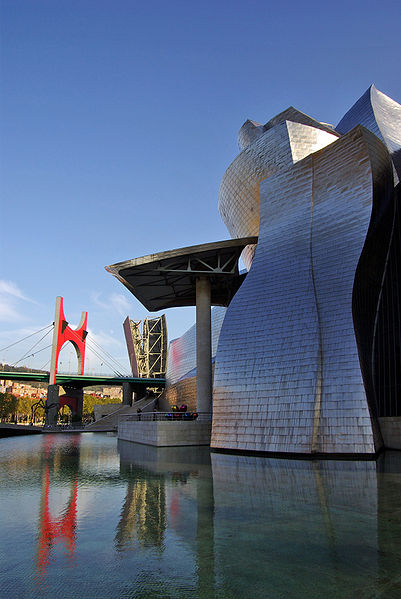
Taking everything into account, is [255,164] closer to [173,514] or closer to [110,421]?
[173,514]

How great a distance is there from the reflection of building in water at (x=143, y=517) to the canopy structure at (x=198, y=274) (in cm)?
1332

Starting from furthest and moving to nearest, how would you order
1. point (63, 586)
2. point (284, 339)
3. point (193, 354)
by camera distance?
point (193, 354)
point (284, 339)
point (63, 586)

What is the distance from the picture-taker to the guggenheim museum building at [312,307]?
1345 centimetres

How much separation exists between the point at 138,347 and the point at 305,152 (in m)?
56.0

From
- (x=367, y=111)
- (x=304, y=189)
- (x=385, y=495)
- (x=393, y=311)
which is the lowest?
(x=385, y=495)

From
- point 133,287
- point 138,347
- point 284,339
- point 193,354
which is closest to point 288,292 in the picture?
point 284,339

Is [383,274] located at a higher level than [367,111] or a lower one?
lower

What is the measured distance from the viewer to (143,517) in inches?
230

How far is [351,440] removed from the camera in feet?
41.4

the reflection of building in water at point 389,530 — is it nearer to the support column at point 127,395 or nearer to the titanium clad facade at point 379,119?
the titanium clad facade at point 379,119

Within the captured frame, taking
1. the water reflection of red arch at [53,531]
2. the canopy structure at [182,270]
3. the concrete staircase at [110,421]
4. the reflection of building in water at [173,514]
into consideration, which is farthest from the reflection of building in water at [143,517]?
the concrete staircase at [110,421]

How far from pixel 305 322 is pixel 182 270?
859cm

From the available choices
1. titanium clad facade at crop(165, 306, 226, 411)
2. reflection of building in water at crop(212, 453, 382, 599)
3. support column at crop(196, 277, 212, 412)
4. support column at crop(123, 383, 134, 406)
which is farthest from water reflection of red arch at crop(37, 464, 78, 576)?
support column at crop(123, 383, 134, 406)

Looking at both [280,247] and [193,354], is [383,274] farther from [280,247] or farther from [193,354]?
[193,354]
